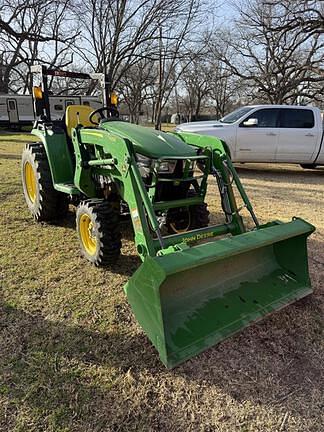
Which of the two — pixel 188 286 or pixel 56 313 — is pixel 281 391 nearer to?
pixel 188 286

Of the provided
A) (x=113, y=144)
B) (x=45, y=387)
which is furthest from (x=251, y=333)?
(x=113, y=144)

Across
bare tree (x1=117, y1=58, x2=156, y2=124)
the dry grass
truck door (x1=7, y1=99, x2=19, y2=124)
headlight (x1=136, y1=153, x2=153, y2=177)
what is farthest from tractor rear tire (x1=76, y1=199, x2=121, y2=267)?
bare tree (x1=117, y1=58, x2=156, y2=124)

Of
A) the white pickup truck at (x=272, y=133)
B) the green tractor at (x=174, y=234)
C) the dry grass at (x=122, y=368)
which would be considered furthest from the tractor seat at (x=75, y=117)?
the white pickup truck at (x=272, y=133)

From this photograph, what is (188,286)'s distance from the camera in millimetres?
2514

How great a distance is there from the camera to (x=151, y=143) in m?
3.12

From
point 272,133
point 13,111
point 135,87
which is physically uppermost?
point 135,87

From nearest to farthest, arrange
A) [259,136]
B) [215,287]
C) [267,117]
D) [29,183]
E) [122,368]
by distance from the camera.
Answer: [122,368], [215,287], [29,183], [259,136], [267,117]

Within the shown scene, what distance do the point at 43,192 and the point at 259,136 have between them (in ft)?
19.2

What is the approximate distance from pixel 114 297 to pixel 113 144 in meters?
1.31

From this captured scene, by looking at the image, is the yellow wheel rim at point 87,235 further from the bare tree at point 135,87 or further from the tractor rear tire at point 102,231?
the bare tree at point 135,87

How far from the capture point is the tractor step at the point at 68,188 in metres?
3.65

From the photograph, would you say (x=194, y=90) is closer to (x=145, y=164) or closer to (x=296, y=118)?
(x=296, y=118)

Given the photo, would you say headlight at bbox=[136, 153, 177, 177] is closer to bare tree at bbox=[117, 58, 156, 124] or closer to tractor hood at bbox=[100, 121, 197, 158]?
tractor hood at bbox=[100, 121, 197, 158]

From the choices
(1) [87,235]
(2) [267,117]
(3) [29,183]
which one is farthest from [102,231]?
A: (2) [267,117]
